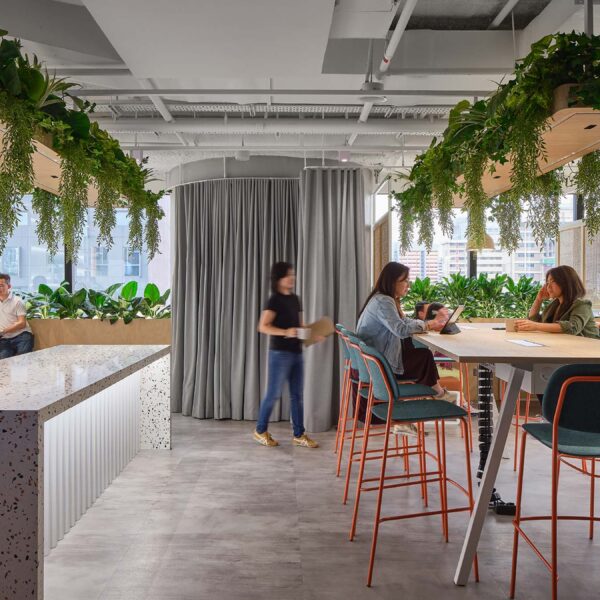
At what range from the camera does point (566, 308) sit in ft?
13.8

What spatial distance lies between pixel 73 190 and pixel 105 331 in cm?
363

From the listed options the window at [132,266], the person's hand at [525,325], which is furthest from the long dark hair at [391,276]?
the window at [132,266]

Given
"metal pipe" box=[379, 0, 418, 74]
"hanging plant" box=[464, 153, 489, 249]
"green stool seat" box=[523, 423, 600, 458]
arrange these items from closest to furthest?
"green stool seat" box=[523, 423, 600, 458] < "metal pipe" box=[379, 0, 418, 74] < "hanging plant" box=[464, 153, 489, 249]

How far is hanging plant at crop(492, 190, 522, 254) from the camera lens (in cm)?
350

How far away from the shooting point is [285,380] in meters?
4.88

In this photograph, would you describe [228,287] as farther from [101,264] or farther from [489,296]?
[101,264]

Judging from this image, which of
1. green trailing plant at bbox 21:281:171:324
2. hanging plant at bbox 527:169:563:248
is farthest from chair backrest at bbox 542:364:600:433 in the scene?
green trailing plant at bbox 21:281:171:324

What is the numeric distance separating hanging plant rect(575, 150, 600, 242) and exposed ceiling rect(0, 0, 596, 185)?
94 centimetres

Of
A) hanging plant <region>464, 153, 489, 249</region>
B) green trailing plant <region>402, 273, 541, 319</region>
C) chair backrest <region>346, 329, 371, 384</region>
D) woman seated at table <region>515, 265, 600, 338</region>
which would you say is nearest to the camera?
chair backrest <region>346, 329, 371, 384</region>

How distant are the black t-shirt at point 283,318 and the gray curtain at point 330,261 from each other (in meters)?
0.75

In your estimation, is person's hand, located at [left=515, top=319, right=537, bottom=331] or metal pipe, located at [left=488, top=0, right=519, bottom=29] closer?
metal pipe, located at [left=488, top=0, right=519, bottom=29]

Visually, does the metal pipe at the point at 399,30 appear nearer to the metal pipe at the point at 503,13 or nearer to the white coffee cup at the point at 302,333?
the metal pipe at the point at 503,13

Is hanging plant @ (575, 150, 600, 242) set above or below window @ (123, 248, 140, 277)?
above

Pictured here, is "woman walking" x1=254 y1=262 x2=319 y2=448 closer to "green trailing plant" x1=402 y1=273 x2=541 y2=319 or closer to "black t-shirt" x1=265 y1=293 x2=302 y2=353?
"black t-shirt" x1=265 y1=293 x2=302 y2=353
